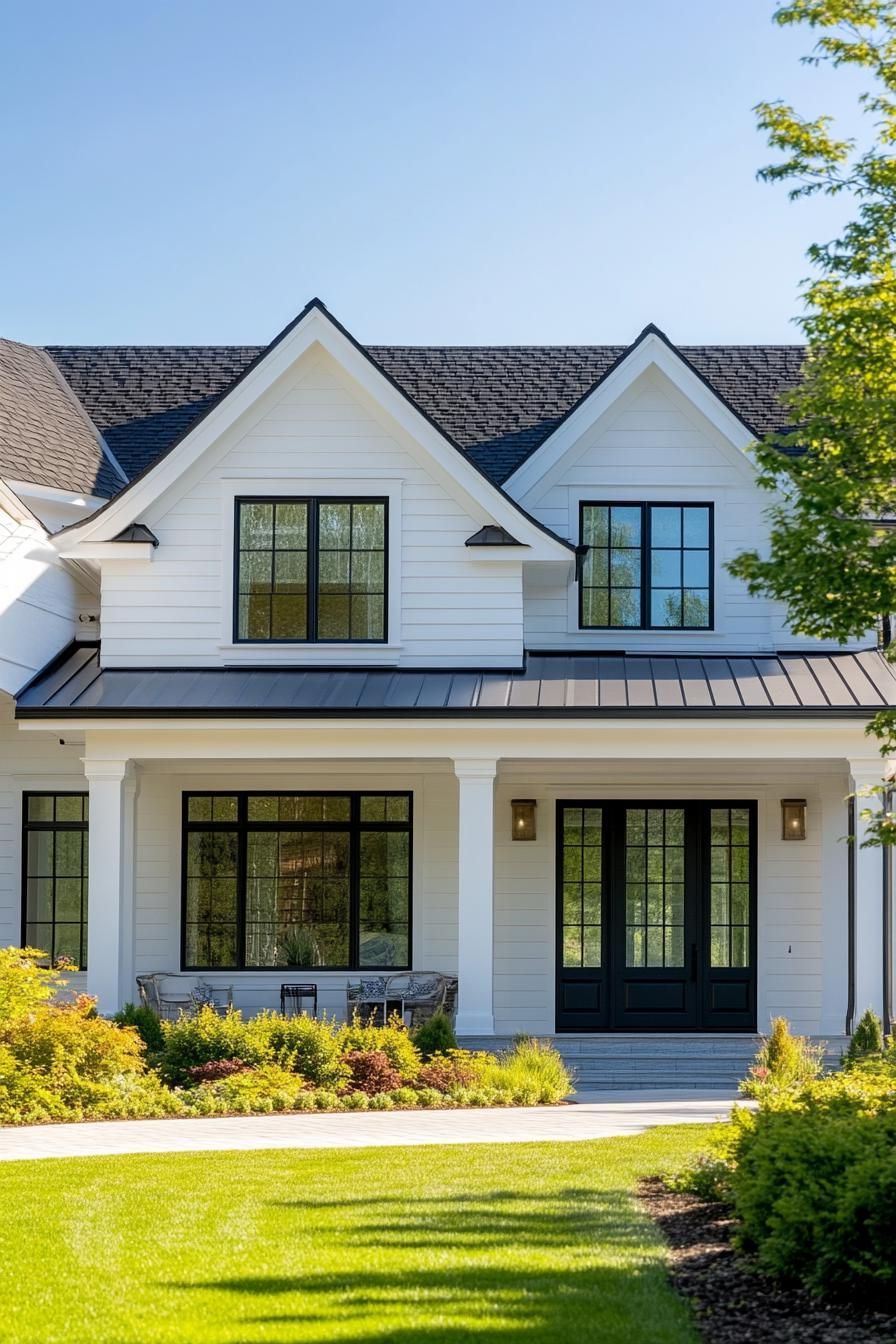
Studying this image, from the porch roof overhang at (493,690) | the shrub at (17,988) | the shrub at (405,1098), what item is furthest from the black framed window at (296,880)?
the shrub at (405,1098)

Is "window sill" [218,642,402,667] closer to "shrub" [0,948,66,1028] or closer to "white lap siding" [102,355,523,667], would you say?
"white lap siding" [102,355,523,667]

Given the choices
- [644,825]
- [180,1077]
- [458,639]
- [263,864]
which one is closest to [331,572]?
[458,639]

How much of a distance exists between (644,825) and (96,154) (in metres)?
9.69

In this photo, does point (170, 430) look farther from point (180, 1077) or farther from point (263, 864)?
point (180, 1077)

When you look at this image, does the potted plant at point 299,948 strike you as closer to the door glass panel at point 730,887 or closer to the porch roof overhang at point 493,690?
the porch roof overhang at point 493,690

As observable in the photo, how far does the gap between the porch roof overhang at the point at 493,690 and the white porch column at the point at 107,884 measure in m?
0.82

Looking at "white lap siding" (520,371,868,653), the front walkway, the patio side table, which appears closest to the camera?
the front walkway

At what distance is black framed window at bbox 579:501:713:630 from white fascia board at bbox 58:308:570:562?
164 centimetres

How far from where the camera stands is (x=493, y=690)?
1689 centimetres

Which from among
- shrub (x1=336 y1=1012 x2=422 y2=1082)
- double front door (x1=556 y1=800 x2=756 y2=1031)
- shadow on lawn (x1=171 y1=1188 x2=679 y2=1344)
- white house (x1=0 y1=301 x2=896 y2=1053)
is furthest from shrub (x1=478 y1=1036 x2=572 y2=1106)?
shadow on lawn (x1=171 y1=1188 x2=679 y2=1344)

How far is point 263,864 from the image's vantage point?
18328mm

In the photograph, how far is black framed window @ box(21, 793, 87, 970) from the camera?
18.4 metres

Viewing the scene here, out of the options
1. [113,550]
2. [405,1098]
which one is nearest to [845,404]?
[405,1098]

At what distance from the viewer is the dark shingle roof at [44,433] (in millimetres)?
19094
